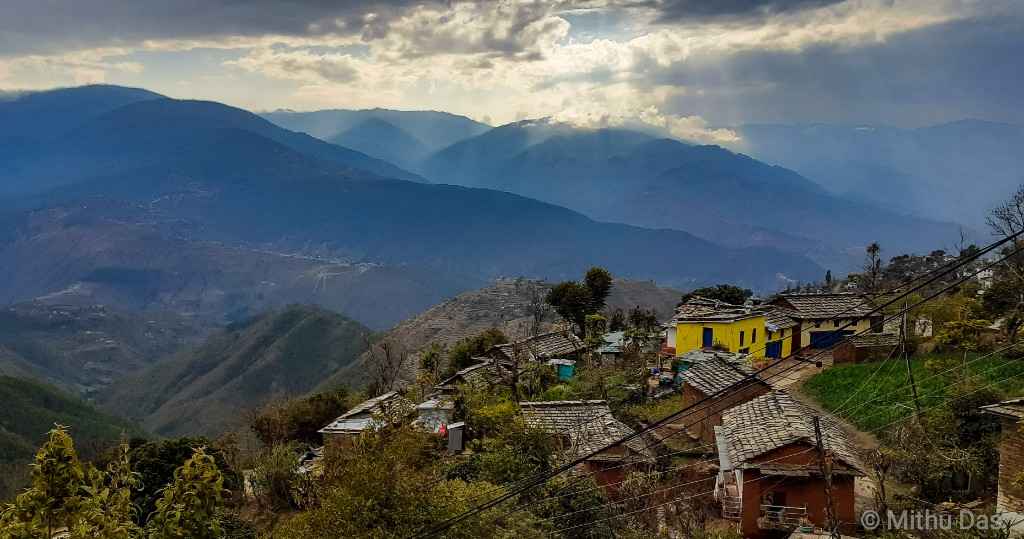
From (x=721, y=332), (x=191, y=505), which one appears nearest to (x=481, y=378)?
(x=721, y=332)

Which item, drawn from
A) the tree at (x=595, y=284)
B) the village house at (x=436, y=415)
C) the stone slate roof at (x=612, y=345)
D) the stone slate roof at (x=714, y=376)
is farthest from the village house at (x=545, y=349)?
the stone slate roof at (x=714, y=376)

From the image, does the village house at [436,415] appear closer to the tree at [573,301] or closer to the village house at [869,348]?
the village house at [869,348]

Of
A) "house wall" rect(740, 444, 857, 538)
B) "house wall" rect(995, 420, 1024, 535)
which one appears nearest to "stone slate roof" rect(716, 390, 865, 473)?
"house wall" rect(740, 444, 857, 538)

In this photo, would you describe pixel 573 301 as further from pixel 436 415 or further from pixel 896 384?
pixel 896 384

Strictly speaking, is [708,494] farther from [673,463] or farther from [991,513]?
[991,513]

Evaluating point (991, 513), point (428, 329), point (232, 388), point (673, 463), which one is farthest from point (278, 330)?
point (991, 513)

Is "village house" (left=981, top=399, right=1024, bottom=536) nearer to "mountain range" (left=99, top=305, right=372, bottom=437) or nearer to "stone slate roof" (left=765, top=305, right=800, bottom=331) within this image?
"stone slate roof" (left=765, top=305, right=800, bottom=331)
